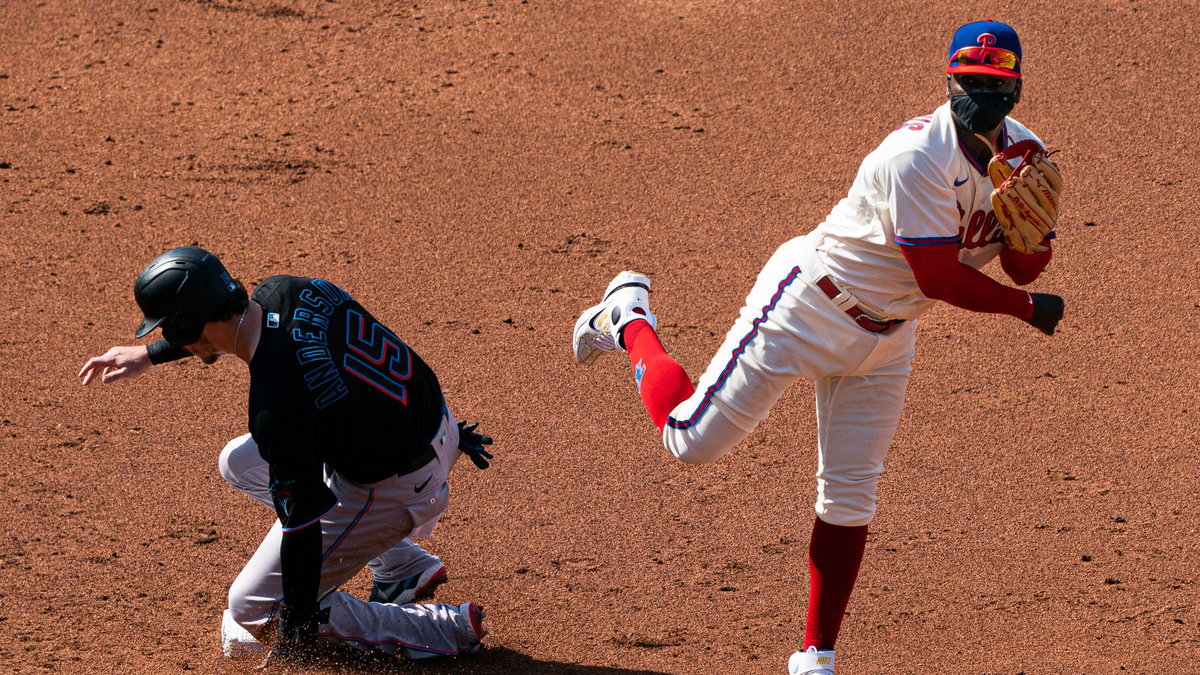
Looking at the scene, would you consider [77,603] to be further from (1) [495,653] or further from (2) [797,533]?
(2) [797,533]

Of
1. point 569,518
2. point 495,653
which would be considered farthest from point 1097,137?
point 495,653

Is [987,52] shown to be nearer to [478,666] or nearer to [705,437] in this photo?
[705,437]

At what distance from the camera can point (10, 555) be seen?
464cm

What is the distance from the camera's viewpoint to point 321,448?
370cm

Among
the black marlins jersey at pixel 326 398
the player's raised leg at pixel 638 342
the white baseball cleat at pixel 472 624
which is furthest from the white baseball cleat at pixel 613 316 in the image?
the white baseball cleat at pixel 472 624

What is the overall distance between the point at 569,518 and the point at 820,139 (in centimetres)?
348

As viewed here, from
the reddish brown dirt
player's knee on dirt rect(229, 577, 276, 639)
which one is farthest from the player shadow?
player's knee on dirt rect(229, 577, 276, 639)

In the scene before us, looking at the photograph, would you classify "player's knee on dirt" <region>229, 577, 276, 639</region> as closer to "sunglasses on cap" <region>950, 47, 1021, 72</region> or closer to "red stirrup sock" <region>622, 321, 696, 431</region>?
"red stirrup sock" <region>622, 321, 696, 431</region>

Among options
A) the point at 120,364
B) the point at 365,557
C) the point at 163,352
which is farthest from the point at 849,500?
the point at 120,364

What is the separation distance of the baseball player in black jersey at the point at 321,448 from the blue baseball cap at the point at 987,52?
180 centimetres

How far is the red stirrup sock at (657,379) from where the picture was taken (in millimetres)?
3932

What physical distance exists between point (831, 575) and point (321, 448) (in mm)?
1521

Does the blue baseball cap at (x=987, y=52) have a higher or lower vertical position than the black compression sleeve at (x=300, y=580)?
higher

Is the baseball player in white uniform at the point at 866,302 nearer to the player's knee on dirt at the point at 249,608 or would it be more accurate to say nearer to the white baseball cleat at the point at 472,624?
the white baseball cleat at the point at 472,624
